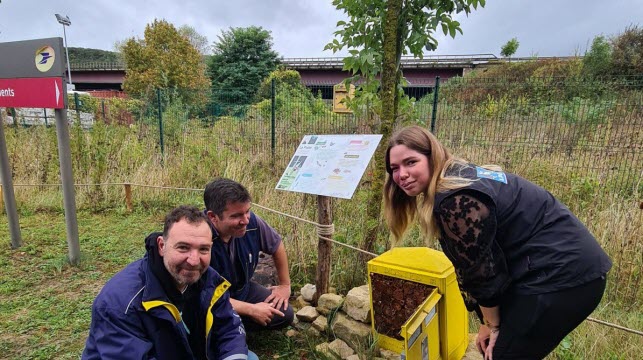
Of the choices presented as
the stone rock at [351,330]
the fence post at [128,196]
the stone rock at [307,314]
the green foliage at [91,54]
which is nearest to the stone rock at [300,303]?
the stone rock at [307,314]

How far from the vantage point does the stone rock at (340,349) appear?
8.34ft

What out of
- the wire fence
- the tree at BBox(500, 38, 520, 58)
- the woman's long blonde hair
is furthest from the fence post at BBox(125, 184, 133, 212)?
the tree at BBox(500, 38, 520, 58)

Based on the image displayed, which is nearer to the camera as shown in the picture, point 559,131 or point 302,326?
point 302,326

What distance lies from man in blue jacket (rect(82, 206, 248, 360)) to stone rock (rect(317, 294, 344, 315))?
3.23 ft

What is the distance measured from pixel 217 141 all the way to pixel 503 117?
18.8ft

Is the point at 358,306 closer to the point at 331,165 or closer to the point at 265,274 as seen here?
the point at 331,165

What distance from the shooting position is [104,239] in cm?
499

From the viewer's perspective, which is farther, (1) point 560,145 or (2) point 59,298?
(1) point 560,145

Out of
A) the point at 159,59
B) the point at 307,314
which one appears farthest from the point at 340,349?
the point at 159,59

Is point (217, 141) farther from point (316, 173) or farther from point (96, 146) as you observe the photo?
point (316, 173)

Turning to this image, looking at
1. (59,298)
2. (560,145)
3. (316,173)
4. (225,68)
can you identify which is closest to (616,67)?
(560,145)

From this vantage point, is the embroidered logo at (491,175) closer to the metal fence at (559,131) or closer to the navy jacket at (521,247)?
the navy jacket at (521,247)

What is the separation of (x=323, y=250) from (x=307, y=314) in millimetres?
521

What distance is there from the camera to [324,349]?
2.65m
